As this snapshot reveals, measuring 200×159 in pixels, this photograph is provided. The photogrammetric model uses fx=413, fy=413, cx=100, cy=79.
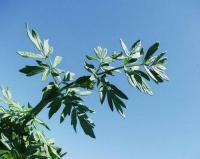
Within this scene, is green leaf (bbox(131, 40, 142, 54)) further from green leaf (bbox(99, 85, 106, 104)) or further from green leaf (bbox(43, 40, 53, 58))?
green leaf (bbox(43, 40, 53, 58))

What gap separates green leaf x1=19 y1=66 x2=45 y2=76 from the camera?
2.45 meters

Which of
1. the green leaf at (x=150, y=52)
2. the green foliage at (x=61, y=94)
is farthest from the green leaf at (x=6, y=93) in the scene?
the green leaf at (x=150, y=52)

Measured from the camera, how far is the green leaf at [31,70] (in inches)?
96.5

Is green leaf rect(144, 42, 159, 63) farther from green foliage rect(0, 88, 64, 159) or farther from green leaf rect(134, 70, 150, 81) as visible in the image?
green foliage rect(0, 88, 64, 159)

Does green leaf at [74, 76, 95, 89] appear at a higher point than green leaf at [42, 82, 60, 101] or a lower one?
higher

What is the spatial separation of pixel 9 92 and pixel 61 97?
45 cm

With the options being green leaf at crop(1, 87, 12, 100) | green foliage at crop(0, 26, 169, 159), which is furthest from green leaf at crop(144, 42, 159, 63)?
green leaf at crop(1, 87, 12, 100)

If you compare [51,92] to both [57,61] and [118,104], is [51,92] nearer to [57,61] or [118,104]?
[57,61]

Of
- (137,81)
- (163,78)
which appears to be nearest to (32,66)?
(137,81)

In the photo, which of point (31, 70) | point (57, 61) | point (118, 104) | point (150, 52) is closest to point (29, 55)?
point (31, 70)

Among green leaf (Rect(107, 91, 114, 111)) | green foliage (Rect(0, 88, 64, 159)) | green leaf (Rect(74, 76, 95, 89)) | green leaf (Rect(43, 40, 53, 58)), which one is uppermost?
green leaf (Rect(43, 40, 53, 58))

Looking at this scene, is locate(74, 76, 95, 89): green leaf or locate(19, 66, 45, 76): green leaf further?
locate(19, 66, 45, 76): green leaf

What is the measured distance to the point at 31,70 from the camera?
8.13ft

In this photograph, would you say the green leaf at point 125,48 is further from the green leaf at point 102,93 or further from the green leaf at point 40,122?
the green leaf at point 40,122
